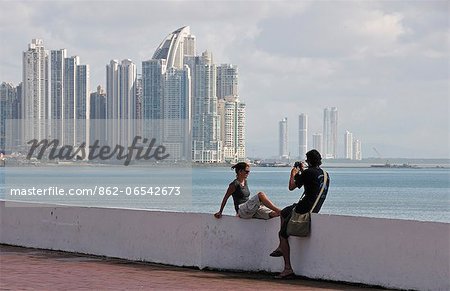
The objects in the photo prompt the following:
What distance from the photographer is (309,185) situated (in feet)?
39.6

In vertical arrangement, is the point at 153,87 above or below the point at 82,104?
above

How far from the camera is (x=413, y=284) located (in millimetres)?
10969

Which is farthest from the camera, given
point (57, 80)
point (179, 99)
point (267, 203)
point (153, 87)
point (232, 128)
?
point (232, 128)

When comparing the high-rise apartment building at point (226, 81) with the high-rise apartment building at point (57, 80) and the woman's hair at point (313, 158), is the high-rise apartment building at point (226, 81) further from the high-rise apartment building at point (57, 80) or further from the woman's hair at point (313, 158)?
the woman's hair at point (313, 158)

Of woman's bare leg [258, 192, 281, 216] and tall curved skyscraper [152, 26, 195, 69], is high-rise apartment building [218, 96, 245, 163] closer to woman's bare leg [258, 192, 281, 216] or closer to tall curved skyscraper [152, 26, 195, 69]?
tall curved skyscraper [152, 26, 195, 69]

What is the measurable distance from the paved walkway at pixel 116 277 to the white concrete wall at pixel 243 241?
0.23 meters

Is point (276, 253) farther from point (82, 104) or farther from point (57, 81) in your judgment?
point (57, 81)

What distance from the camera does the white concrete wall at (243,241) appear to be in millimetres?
10977

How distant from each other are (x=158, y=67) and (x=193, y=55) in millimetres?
22921

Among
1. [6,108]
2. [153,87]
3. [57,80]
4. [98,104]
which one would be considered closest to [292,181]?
[6,108]

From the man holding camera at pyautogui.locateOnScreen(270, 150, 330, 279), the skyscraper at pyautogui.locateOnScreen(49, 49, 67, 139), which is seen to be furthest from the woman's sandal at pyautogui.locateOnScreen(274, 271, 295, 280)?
the skyscraper at pyautogui.locateOnScreen(49, 49, 67, 139)

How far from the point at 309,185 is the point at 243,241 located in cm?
151

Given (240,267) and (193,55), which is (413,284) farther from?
(193,55)

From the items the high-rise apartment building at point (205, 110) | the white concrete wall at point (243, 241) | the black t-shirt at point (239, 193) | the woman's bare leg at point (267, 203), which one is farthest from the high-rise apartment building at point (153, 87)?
the woman's bare leg at point (267, 203)
